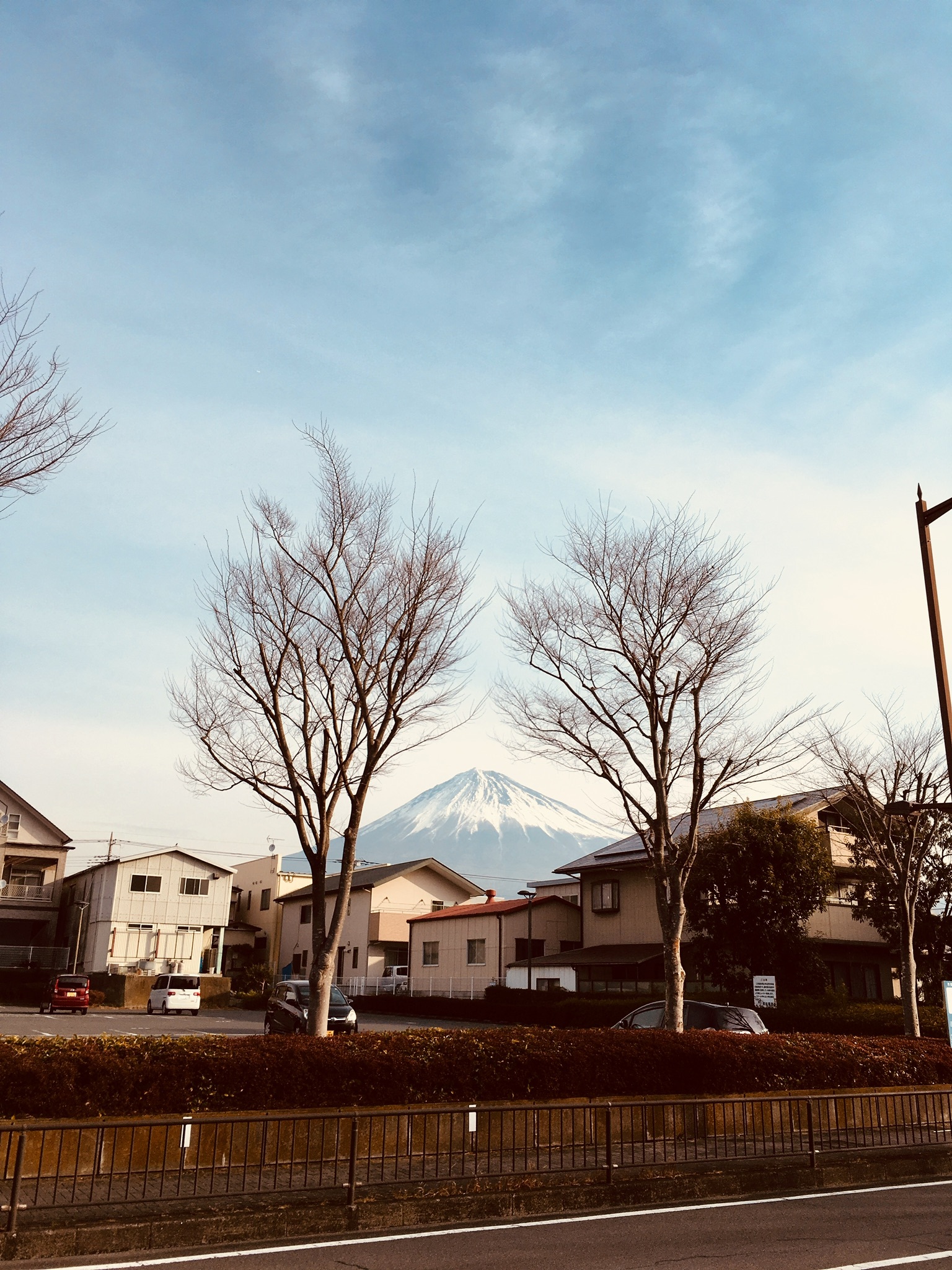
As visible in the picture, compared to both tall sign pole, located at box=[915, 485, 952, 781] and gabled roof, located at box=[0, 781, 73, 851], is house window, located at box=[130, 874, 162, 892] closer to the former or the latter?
gabled roof, located at box=[0, 781, 73, 851]

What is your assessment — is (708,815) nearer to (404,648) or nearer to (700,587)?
(700,587)

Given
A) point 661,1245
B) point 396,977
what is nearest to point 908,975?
point 661,1245

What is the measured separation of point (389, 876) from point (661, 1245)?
48.3 metres

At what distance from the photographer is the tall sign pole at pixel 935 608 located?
13977 millimetres

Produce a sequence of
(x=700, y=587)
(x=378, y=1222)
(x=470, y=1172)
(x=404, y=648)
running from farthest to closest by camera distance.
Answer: (x=700, y=587), (x=404, y=648), (x=470, y=1172), (x=378, y=1222)

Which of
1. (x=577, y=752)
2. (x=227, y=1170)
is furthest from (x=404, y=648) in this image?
(x=227, y=1170)

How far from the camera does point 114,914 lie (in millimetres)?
52562

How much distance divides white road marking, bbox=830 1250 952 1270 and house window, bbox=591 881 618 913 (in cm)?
3388

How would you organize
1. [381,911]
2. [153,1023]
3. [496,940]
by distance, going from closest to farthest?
[153,1023], [496,940], [381,911]

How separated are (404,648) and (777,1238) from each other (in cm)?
1015

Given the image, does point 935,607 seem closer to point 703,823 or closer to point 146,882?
point 703,823

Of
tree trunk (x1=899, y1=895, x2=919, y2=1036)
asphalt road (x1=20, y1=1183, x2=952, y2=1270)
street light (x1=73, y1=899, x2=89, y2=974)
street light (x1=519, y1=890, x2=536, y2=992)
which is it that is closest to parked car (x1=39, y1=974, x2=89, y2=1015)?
street light (x1=73, y1=899, x2=89, y2=974)

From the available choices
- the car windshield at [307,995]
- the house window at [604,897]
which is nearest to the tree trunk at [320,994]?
the car windshield at [307,995]

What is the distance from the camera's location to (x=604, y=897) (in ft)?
138
